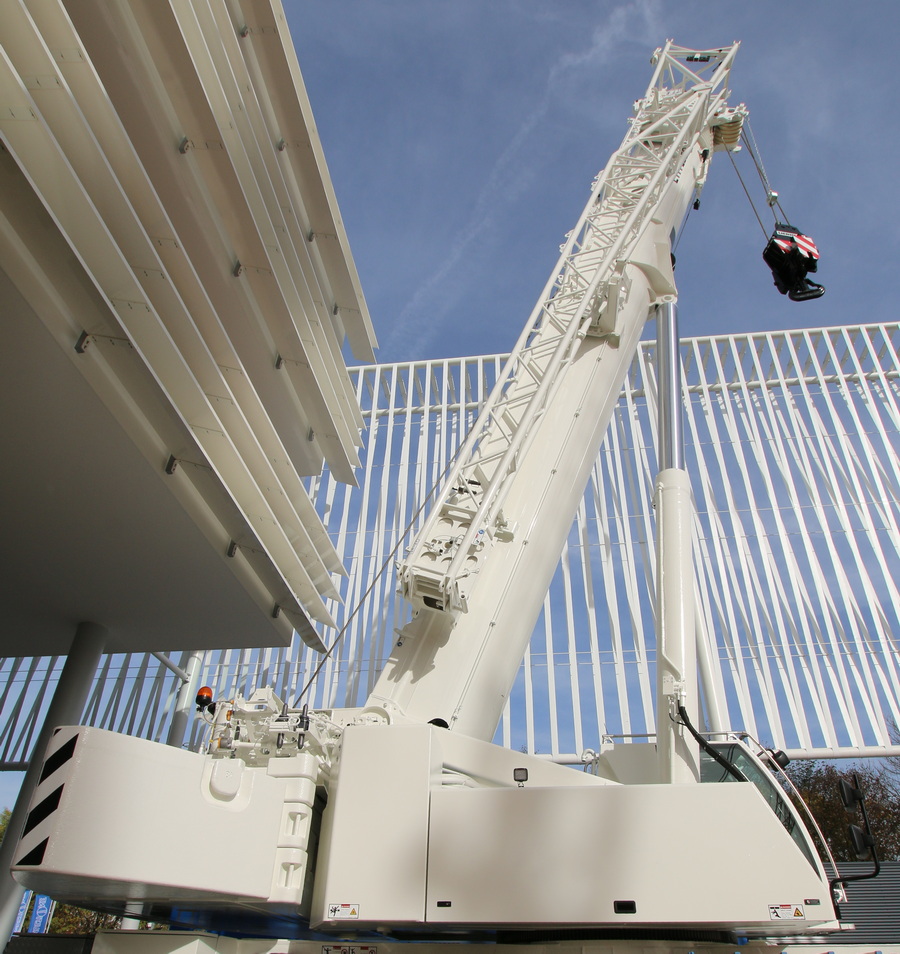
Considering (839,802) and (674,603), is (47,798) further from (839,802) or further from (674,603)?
(839,802)

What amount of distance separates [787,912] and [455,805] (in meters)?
2.05

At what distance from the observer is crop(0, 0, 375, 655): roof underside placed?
6.30m

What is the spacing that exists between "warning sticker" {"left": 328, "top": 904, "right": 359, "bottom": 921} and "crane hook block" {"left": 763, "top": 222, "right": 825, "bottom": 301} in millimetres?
10743

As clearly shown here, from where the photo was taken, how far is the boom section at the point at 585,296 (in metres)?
6.59

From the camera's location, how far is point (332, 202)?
11.6 m

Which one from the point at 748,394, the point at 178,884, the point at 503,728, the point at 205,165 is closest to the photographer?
the point at 178,884

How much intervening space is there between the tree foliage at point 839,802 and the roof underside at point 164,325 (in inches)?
755

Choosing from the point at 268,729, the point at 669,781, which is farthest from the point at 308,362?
the point at 669,781

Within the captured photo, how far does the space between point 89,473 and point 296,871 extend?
502 centimetres

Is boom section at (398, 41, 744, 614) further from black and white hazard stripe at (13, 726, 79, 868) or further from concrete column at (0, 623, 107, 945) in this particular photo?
concrete column at (0, 623, 107, 945)

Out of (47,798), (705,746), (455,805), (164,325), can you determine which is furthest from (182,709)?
(47,798)

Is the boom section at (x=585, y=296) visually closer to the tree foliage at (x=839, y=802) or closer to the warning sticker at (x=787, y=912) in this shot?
the warning sticker at (x=787, y=912)

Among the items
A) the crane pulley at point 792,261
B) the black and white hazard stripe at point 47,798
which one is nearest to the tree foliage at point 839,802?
the crane pulley at point 792,261

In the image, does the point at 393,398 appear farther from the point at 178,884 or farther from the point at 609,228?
the point at 178,884
